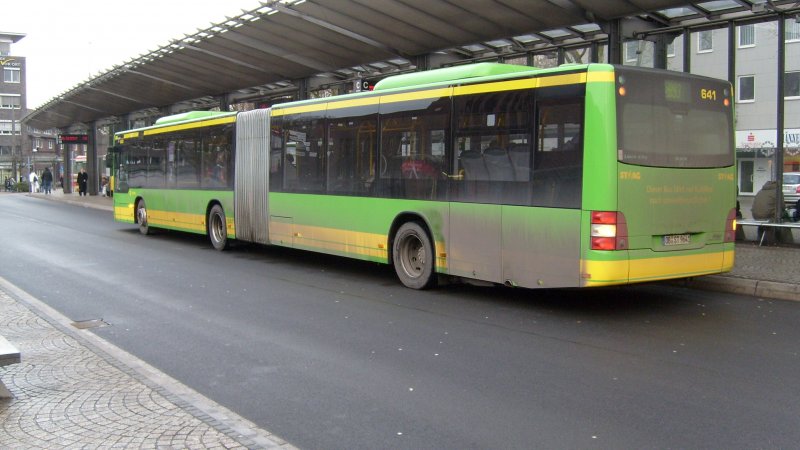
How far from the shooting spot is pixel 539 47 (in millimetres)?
17094

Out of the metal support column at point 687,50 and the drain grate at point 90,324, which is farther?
the metal support column at point 687,50

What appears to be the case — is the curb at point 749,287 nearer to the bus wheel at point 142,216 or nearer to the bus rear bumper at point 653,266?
the bus rear bumper at point 653,266

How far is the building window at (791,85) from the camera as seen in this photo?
1392 cm

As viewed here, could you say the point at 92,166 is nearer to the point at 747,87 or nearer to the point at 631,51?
the point at 631,51

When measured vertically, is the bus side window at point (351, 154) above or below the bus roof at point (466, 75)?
below

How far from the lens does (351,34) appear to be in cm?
1748

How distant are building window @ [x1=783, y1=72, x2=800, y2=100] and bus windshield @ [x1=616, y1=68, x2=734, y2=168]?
5.91 metres

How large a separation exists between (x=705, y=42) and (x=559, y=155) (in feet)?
27.6

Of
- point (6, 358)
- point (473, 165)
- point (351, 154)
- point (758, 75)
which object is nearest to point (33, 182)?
point (351, 154)

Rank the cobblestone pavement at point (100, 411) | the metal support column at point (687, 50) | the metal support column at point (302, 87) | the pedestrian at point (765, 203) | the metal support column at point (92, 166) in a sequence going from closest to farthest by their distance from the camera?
1. the cobblestone pavement at point (100, 411)
2. the pedestrian at point (765, 203)
3. the metal support column at point (687, 50)
4. the metal support column at point (302, 87)
5. the metal support column at point (92, 166)

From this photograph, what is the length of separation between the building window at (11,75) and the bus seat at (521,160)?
10848 centimetres

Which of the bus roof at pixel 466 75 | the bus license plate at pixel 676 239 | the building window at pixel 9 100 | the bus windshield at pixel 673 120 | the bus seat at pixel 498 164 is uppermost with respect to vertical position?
the building window at pixel 9 100

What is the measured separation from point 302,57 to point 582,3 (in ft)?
31.3

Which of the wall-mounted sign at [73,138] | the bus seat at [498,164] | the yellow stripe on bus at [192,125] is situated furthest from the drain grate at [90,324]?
the wall-mounted sign at [73,138]
